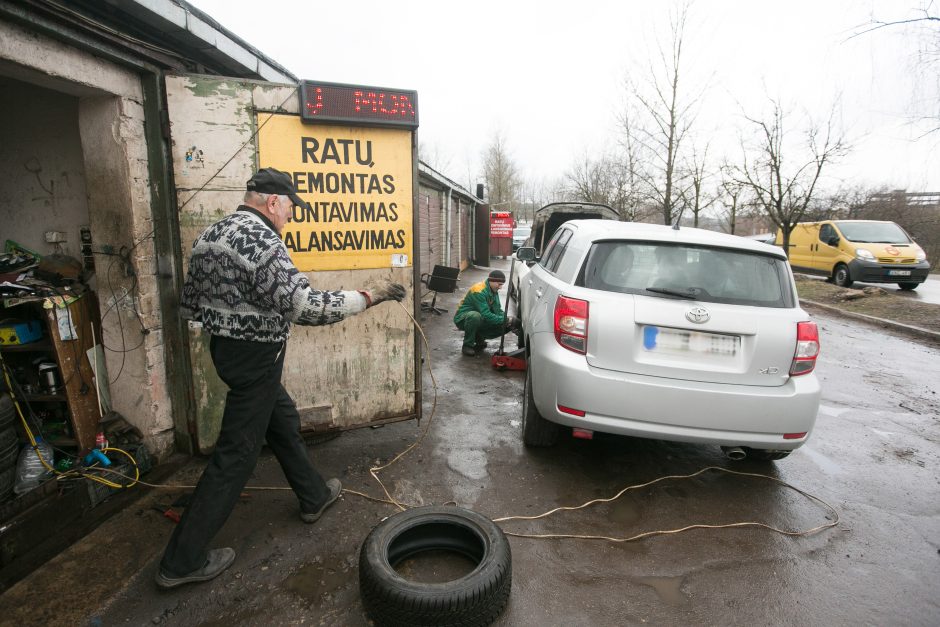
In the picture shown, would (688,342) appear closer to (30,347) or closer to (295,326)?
(295,326)

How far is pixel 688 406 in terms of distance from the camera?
298 centimetres

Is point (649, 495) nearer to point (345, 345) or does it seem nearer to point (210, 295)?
point (345, 345)

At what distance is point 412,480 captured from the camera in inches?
134

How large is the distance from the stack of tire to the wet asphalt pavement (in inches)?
25.8

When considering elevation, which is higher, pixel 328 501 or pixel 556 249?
pixel 556 249

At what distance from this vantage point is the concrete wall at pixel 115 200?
290 centimetres

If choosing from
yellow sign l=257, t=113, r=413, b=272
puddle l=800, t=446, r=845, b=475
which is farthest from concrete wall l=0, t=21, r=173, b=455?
puddle l=800, t=446, r=845, b=475

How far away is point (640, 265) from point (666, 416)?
969 millimetres

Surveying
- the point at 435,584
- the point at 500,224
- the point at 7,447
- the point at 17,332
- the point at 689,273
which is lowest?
the point at 435,584

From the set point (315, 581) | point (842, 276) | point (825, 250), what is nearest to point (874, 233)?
point (825, 250)

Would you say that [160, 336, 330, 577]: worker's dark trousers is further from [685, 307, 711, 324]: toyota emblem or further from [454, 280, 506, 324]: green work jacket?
[454, 280, 506, 324]: green work jacket

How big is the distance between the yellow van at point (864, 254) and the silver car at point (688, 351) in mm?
12835

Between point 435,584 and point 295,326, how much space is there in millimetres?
2085

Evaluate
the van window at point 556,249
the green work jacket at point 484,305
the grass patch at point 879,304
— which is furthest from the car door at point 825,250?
the van window at point 556,249
